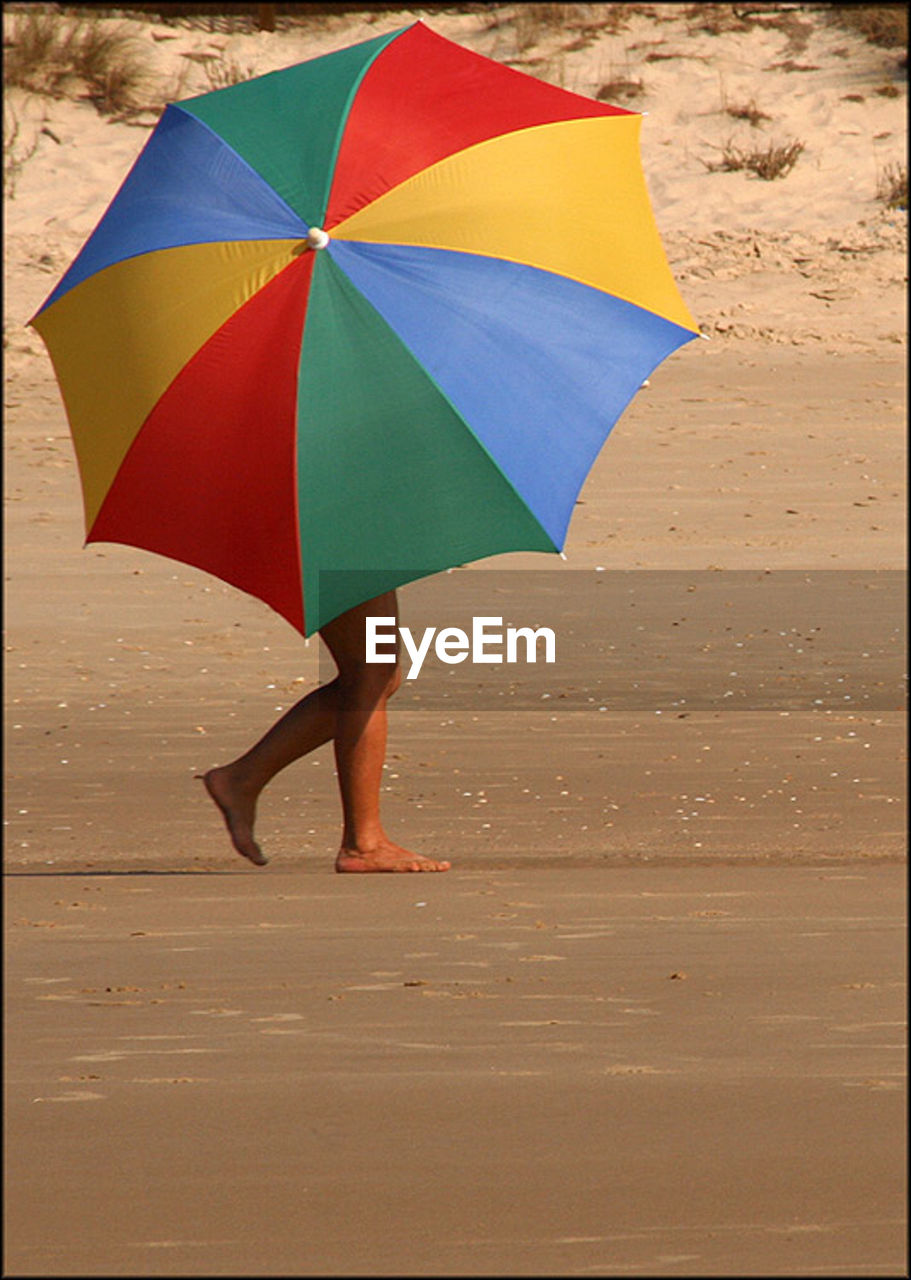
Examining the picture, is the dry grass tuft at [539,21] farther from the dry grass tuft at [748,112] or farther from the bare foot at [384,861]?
the bare foot at [384,861]

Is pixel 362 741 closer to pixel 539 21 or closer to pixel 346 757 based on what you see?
pixel 346 757

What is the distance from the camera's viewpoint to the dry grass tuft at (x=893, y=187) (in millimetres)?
19875

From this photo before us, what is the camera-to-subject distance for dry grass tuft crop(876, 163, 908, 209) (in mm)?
Answer: 19875

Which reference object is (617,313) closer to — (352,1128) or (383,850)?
(383,850)

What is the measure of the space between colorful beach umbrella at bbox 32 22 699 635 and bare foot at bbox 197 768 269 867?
0.87 m

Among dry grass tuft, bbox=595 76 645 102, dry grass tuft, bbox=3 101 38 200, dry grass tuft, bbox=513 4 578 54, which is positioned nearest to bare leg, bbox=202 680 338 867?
dry grass tuft, bbox=3 101 38 200

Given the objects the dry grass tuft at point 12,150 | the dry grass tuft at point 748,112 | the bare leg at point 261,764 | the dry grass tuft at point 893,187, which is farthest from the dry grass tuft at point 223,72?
the bare leg at point 261,764

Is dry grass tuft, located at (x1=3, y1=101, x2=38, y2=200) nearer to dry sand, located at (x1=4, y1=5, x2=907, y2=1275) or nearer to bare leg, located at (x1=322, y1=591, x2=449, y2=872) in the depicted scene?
dry sand, located at (x1=4, y1=5, x2=907, y2=1275)

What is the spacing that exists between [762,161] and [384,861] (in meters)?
15.2

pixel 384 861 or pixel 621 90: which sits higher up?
pixel 621 90

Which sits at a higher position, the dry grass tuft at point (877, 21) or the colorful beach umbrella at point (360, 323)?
the dry grass tuft at point (877, 21)

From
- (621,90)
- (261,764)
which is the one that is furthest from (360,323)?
(621,90)

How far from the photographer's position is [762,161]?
20.8 meters

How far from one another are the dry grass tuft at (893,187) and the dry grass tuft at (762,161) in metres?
0.84
